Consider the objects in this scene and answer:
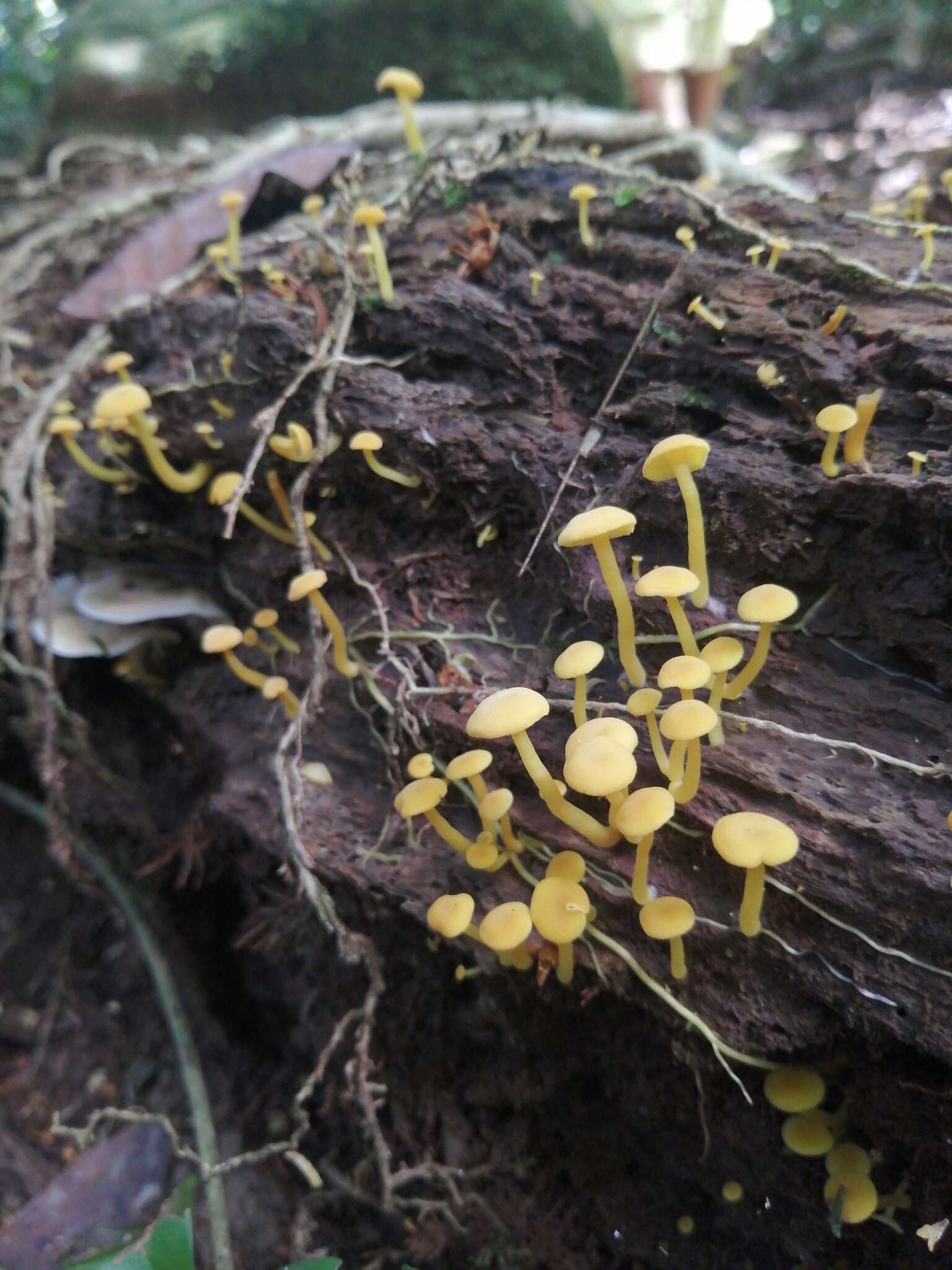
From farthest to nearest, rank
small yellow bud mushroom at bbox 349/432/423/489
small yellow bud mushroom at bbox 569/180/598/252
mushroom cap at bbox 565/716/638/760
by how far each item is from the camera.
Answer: small yellow bud mushroom at bbox 569/180/598/252 < small yellow bud mushroom at bbox 349/432/423/489 < mushroom cap at bbox 565/716/638/760

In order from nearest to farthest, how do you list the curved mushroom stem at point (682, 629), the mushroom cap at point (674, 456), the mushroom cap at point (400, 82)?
the mushroom cap at point (674, 456), the curved mushroom stem at point (682, 629), the mushroom cap at point (400, 82)

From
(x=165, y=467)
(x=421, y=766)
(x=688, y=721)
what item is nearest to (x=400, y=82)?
(x=165, y=467)

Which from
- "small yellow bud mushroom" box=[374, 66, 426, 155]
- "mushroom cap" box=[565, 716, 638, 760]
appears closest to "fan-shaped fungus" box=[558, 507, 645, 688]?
"mushroom cap" box=[565, 716, 638, 760]

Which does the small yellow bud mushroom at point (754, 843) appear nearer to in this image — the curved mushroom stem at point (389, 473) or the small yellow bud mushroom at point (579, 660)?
the small yellow bud mushroom at point (579, 660)

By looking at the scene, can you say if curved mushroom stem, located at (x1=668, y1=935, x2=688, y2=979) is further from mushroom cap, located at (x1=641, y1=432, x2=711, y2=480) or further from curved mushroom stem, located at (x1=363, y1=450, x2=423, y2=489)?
curved mushroom stem, located at (x1=363, y1=450, x2=423, y2=489)

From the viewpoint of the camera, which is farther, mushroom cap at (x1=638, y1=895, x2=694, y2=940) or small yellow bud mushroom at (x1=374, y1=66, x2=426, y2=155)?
small yellow bud mushroom at (x1=374, y1=66, x2=426, y2=155)

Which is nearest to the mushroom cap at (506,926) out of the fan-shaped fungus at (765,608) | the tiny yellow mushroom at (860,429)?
the fan-shaped fungus at (765,608)

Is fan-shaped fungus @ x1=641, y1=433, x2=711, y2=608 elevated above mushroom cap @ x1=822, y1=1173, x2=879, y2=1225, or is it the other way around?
fan-shaped fungus @ x1=641, y1=433, x2=711, y2=608

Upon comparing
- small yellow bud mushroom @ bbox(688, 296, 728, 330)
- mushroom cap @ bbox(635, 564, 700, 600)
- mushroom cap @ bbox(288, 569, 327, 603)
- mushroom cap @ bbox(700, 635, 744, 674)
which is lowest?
mushroom cap @ bbox(700, 635, 744, 674)
